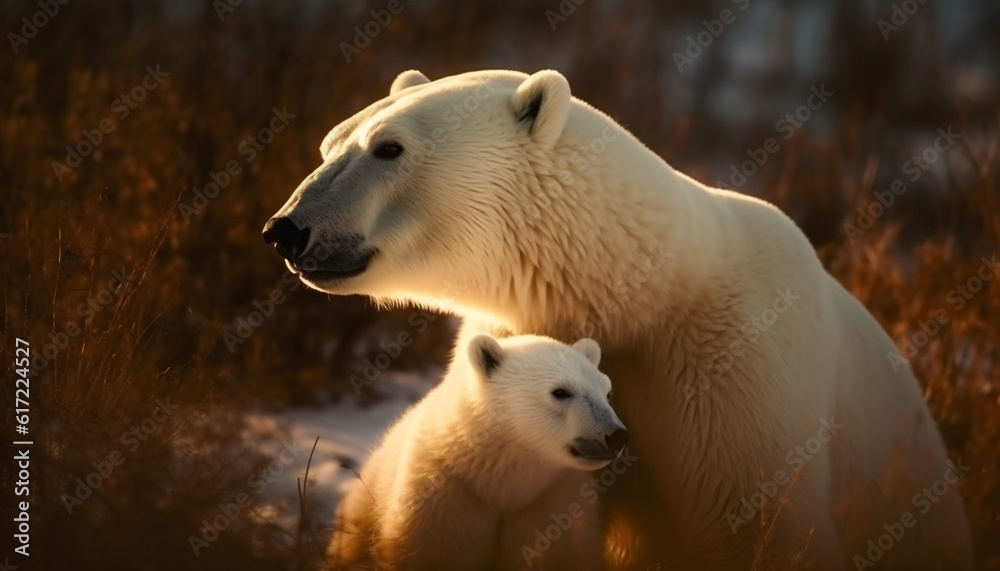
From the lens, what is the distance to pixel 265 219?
18.7ft

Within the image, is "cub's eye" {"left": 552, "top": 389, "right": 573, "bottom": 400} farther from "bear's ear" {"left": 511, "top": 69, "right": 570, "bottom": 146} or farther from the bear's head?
"bear's ear" {"left": 511, "top": 69, "right": 570, "bottom": 146}

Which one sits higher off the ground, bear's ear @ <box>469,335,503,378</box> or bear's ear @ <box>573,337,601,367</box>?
bear's ear @ <box>573,337,601,367</box>

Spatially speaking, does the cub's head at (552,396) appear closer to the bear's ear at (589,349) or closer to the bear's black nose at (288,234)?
the bear's ear at (589,349)

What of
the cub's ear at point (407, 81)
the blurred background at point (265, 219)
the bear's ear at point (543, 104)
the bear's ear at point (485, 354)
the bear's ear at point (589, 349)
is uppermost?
the bear's ear at point (543, 104)

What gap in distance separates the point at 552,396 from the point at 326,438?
6.77 ft

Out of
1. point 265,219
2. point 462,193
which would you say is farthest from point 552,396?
point 265,219

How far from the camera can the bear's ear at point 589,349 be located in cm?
311

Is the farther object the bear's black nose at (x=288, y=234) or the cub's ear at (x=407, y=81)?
the cub's ear at (x=407, y=81)

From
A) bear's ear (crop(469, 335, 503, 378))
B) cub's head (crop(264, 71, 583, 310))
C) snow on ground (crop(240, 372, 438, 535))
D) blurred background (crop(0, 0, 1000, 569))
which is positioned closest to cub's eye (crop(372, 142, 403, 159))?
cub's head (crop(264, 71, 583, 310))

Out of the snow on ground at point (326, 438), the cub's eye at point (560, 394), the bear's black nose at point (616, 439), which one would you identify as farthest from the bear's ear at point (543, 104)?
the snow on ground at point (326, 438)

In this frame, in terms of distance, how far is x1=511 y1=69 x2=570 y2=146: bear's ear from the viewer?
122 inches

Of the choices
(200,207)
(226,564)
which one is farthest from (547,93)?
(200,207)

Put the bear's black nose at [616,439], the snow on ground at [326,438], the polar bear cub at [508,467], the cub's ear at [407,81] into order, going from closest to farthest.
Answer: the bear's black nose at [616,439]
the polar bear cub at [508,467]
the cub's ear at [407,81]
the snow on ground at [326,438]

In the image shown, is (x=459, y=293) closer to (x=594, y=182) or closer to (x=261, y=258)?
(x=594, y=182)
